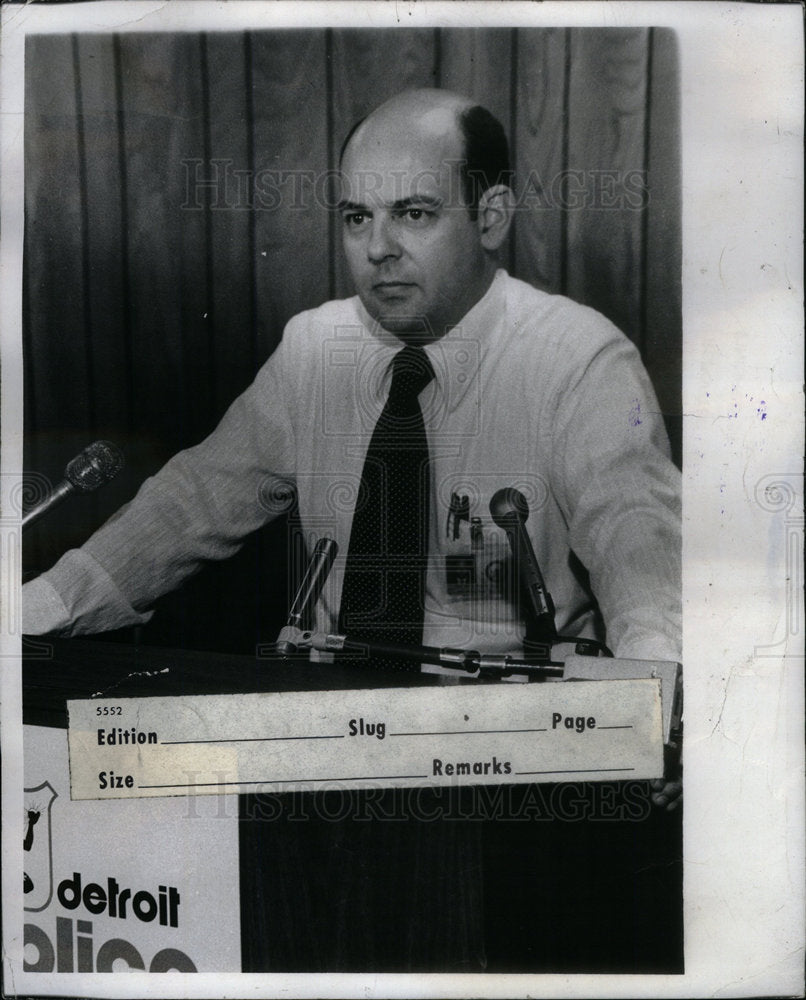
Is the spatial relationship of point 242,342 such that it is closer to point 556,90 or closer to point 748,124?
point 556,90

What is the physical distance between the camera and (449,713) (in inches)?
43.1

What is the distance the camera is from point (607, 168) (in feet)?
3.60

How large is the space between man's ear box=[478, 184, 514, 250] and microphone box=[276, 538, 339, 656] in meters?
0.39

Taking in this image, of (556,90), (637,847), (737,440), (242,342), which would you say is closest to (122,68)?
(242,342)

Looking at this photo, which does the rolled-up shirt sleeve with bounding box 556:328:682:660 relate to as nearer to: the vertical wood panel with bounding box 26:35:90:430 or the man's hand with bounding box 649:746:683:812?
the man's hand with bounding box 649:746:683:812

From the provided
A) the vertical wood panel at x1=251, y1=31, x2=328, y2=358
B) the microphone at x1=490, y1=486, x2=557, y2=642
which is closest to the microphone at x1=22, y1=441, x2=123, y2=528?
the vertical wood panel at x1=251, y1=31, x2=328, y2=358

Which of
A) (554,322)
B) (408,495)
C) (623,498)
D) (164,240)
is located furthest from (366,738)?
(164,240)

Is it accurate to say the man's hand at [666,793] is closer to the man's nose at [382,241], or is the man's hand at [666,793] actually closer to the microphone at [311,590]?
the microphone at [311,590]

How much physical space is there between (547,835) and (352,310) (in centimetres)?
64

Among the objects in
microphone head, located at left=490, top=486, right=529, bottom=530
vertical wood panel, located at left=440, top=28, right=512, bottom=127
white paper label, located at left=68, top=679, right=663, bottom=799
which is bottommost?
white paper label, located at left=68, top=679, right=663, bottom=799

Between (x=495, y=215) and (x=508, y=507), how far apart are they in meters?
0.33

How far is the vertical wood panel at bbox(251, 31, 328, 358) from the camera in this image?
3.63ft

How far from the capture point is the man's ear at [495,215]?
1.09m

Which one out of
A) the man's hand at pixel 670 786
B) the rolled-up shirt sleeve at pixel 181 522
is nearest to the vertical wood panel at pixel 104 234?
the rolled-up shirt sleeve at pixel 181 522
